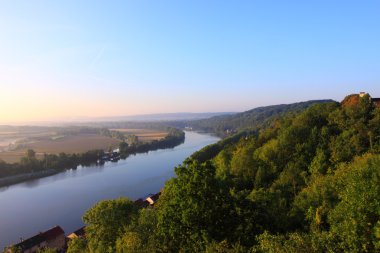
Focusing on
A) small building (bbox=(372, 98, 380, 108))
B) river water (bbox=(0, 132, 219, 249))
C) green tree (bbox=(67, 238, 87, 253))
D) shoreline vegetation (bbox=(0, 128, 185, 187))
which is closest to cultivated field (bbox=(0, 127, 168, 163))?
shoreline vegetation (bbox=(0, 128, 185, 187))

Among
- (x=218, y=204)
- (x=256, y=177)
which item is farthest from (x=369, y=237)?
(x=256, y=177)

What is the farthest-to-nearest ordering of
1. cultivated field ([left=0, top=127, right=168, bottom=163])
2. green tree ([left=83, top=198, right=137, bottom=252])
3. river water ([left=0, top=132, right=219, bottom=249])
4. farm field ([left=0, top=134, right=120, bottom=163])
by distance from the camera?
cultivated field ([left=0, top=127, right=168, bottom=163]) < farm field ([left=0, top=134, right=120, bottom=163]) < river water ([left=0, top=132, right=219, bottom=249]) < green tree ([left=83, top=198, right=137, bottom=252])

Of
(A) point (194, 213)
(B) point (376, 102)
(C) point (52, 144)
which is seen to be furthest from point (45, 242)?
(C) point (52, 144)

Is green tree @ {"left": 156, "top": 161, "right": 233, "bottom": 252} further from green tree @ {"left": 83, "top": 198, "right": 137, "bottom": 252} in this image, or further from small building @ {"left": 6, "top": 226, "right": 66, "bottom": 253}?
small building @ {"left": 6, "top": 226, "right": 66, "bottom": 253}

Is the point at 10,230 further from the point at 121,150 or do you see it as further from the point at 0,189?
the point at 121,150

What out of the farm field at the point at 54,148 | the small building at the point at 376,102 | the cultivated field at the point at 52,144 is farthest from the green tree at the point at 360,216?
the farm field at the point at 54,148

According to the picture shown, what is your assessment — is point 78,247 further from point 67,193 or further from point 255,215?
point 67,193
